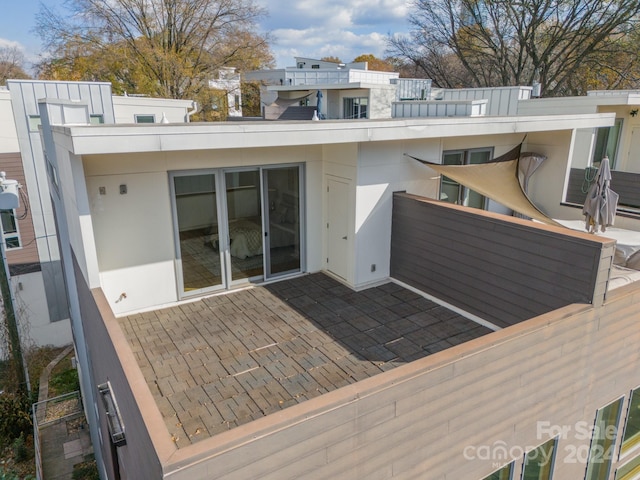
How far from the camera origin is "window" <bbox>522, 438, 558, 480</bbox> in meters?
4.98

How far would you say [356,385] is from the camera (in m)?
3.22

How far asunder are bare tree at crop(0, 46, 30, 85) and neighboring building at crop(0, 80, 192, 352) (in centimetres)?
2799

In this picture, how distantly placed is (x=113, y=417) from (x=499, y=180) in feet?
22.4

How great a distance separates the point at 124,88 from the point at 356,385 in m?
26.4

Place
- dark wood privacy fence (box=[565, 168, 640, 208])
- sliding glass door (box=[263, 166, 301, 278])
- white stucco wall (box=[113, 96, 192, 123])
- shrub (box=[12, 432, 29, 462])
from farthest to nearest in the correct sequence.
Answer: white stucco wall (box=[113, 96, 192, 123])
dark wood privacy fence (box=[565, 168, 640, 208])
shrub (box=[12, 432, 29, 462])
sliding glass door (box=[263, 166, 301, 278])

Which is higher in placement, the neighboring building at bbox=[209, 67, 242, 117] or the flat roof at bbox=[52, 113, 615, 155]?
the neighboring building at bbox=[209, 67, 242, 117]

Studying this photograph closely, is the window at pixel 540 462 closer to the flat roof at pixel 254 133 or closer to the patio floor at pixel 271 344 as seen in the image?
the patio floor at pixel 271 344

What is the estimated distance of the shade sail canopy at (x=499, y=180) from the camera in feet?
23.0

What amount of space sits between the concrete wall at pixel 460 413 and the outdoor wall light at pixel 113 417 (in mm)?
1869

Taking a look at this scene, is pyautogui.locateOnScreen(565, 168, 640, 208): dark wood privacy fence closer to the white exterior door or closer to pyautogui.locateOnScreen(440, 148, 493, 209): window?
pyautogui.locateOnScreen(440, 148, 493, 209): window

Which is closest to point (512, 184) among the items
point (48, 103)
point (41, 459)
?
point (48, 103)

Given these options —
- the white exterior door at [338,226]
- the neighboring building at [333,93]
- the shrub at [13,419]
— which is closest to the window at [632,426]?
the white exterior door at [338,226]

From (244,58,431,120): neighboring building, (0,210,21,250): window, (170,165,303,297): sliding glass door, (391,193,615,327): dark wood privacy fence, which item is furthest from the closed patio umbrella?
(0,210,21,250): window

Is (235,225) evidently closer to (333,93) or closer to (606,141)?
(606,141)
